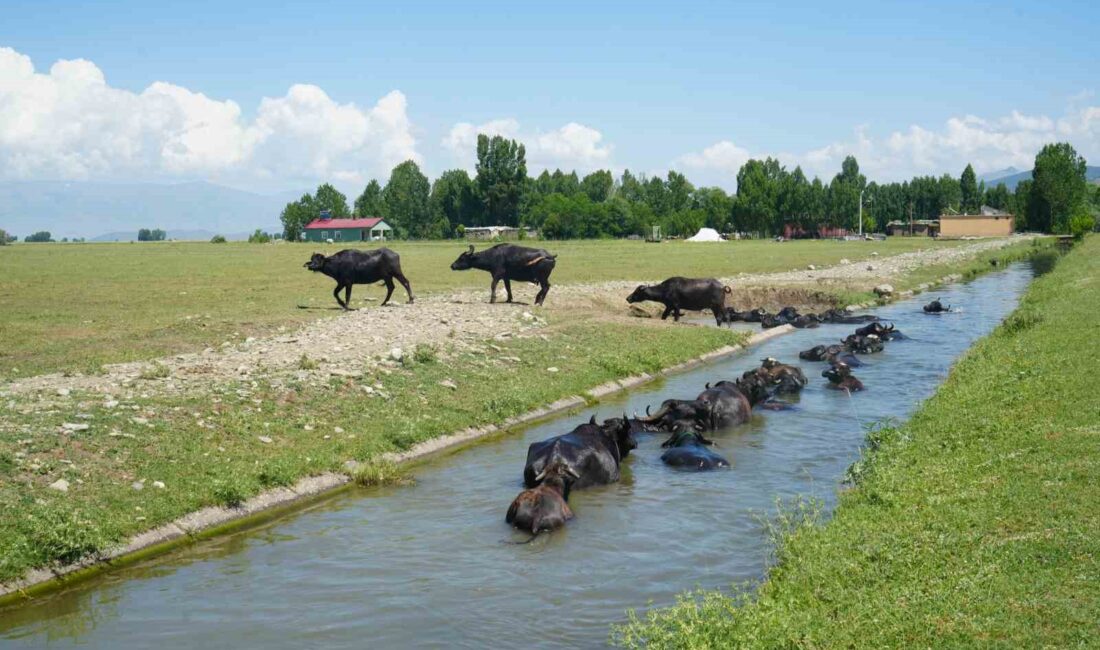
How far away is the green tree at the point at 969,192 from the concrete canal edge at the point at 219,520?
16740 centimetres

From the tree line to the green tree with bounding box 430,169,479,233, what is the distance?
0.50 feet

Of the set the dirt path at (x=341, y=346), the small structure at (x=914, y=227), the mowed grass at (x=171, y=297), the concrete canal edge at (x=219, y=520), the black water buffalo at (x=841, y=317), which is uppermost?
the small structure at (x=914, y=227)

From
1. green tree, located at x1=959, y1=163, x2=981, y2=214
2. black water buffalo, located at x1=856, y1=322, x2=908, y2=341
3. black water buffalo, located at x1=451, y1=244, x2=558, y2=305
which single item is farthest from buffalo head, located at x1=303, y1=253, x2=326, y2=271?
green tree, located at x1=959, y1=163, x2=981, y2=214

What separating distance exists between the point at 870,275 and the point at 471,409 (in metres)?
37.1

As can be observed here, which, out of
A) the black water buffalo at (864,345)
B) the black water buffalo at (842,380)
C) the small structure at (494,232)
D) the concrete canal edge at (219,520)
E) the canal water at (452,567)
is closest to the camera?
the canal water at (452,567)

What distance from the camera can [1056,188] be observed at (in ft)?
427

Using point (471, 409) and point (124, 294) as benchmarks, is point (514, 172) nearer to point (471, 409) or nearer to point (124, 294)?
point (124, 294)

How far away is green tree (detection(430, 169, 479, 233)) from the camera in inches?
5502

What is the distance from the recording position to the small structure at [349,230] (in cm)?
14700

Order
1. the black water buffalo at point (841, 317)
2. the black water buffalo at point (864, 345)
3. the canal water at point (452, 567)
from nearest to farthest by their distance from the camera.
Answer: the canal water at point (452, 567) → the black water buffalo at point (864, 345) → the black water buffalo at point (841, 317)

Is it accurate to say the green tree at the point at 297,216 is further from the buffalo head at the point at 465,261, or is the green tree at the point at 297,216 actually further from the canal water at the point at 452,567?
the canal water at the point at 452,567

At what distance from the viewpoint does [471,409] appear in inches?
668

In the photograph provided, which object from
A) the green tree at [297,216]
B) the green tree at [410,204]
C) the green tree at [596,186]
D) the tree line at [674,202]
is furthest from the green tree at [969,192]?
the green tree at [297,216]

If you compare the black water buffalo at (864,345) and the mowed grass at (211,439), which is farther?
the black water buffalo at (864,345)
